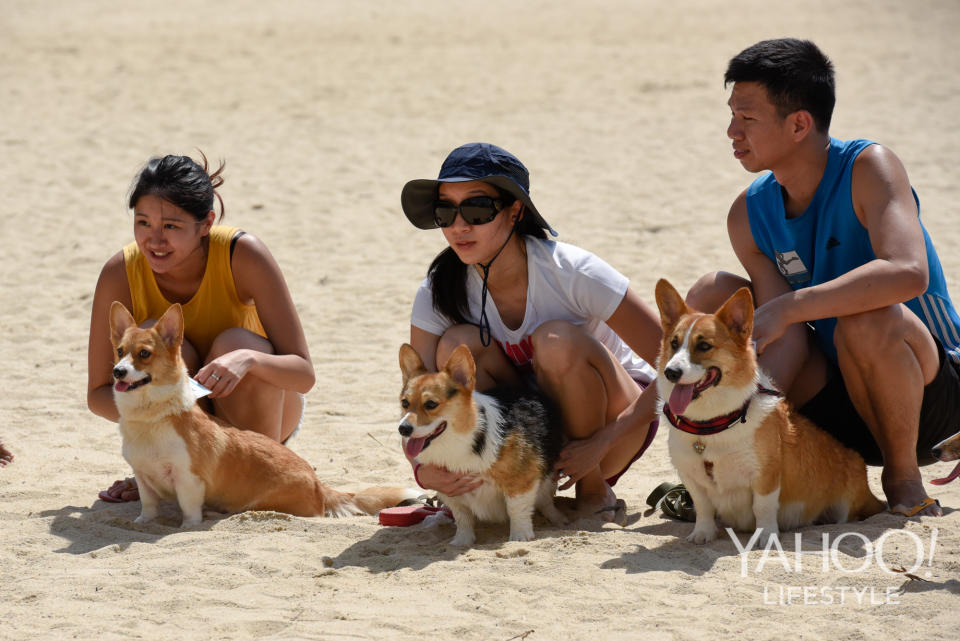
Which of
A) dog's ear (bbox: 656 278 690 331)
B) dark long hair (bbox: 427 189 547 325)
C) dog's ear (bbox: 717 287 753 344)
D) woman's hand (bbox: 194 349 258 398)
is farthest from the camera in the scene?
dark long hair (bbox: 427 189 547 325)

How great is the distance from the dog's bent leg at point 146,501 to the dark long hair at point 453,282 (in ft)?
5.00

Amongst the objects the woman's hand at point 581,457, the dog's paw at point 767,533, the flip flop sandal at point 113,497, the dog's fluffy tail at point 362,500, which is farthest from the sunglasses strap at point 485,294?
the flip flop sandal at point 113,497

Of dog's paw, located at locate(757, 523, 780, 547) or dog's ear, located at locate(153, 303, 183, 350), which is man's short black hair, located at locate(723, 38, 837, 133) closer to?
dog's paw, located at locate(757, 523, 780, 547)

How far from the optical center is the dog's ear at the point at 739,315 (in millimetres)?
3924

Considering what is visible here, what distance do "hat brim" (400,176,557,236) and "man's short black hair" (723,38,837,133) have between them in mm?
1039

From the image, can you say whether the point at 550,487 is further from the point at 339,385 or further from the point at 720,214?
the point at 720,214

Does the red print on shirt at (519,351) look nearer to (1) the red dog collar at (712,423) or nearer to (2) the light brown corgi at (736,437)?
(2) the light brown corgi at (736,437)

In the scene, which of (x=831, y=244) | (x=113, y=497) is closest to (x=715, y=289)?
(x=831, y=244)

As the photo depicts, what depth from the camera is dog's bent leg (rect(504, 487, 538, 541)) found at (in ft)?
14.4

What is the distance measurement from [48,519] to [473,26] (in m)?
16.2

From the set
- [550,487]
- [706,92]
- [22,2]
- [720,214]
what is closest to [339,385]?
[550,487]

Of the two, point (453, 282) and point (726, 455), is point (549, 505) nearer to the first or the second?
point (726, 455)

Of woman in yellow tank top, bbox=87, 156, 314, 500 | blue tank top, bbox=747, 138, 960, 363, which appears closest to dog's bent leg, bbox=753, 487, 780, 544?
blue tank top, bbox=747, 138, 960, 363

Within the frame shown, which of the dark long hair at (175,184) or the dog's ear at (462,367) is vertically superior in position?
the dark long hair at (175,184)
